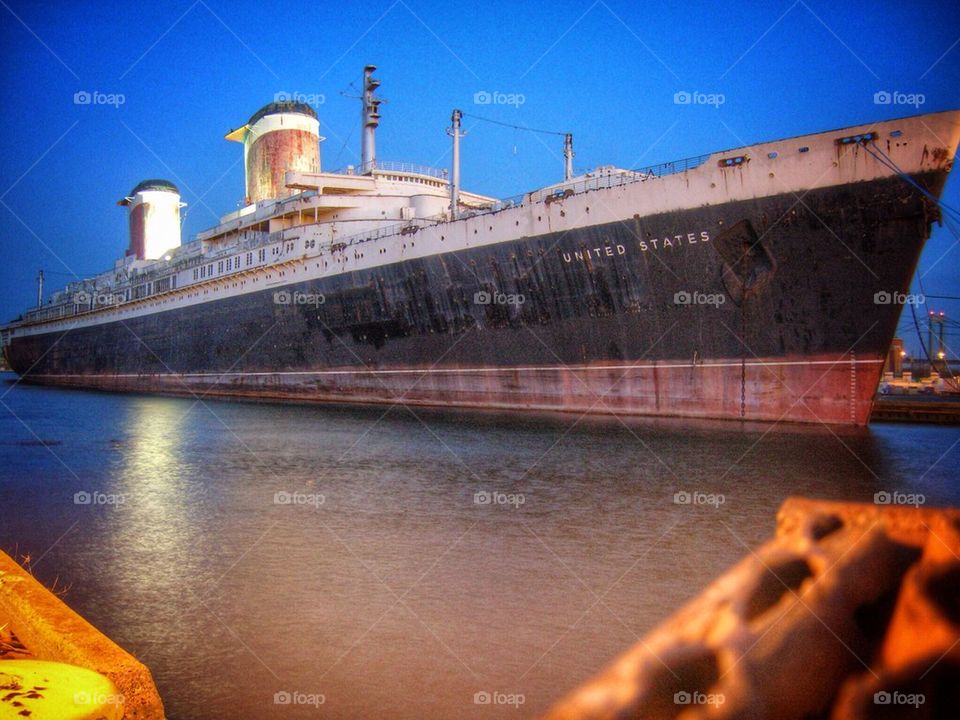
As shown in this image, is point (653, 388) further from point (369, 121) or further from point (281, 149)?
point (281, 149)

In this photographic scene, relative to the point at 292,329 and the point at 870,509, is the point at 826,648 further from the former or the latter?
the point at 292,329

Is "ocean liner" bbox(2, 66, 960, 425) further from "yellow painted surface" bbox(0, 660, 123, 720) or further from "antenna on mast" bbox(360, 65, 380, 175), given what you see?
"yellow painted surface" bbox(0, 660, 123, 720)

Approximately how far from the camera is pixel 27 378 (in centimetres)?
5150

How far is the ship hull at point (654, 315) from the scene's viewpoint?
13.0 metres

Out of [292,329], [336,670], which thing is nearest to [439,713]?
[336,670]

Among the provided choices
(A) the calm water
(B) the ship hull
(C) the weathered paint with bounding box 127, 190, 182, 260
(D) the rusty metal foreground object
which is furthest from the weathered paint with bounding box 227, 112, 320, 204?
(D) the rusty metal foreground object

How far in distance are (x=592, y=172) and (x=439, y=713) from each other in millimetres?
19464

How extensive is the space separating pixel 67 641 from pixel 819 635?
291cm

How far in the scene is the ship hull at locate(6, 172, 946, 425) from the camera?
1301 centimetres

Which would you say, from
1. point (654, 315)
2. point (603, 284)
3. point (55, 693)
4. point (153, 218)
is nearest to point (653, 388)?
point (654, 315)

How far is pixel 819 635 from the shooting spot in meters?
1.27

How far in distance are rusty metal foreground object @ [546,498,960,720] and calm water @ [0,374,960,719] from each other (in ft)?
7.82

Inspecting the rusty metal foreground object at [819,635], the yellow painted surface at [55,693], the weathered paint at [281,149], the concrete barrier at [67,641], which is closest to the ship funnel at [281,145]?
the weathered paint at [281,149]

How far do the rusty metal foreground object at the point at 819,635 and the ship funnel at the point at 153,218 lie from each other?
48.0 metres
